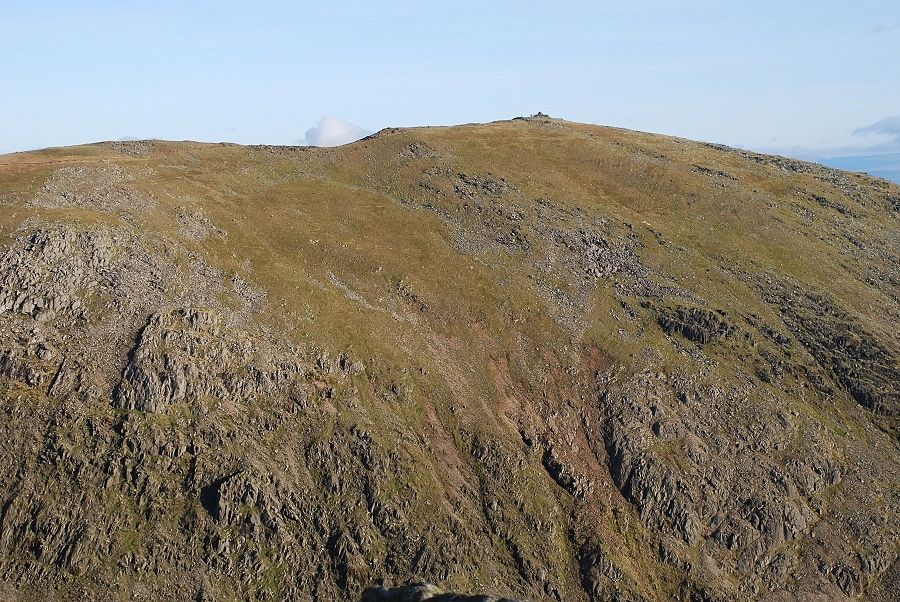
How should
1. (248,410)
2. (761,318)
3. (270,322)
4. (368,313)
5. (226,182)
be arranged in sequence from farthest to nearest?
1. (226,182)
2. (761,318)
3. (368,313)
4. (270,322)
5. (248,410)

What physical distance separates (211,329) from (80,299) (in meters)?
14.5

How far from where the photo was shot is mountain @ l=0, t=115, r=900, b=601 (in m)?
63.7

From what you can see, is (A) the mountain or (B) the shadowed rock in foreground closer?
(B) the shadowed rock in foreground

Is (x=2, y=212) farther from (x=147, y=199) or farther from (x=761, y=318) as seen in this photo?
(x=761, y=318)

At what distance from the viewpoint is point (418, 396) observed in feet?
262

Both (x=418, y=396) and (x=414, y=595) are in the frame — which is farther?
(x=418, y=396)

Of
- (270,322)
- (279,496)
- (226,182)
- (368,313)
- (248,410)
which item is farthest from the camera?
(226,182)

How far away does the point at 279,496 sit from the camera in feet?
217

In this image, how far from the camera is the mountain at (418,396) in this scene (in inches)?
2506

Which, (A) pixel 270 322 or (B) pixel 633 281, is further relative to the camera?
(B) pixel 633 281

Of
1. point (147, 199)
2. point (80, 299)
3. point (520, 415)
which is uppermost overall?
point (147, 199)

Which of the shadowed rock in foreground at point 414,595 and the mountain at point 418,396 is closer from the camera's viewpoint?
the shadowed rock in foreground at point 414,595

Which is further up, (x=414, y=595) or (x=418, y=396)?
(x=414, y=595)

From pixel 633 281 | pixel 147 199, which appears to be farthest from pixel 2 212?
pixel 633 281
